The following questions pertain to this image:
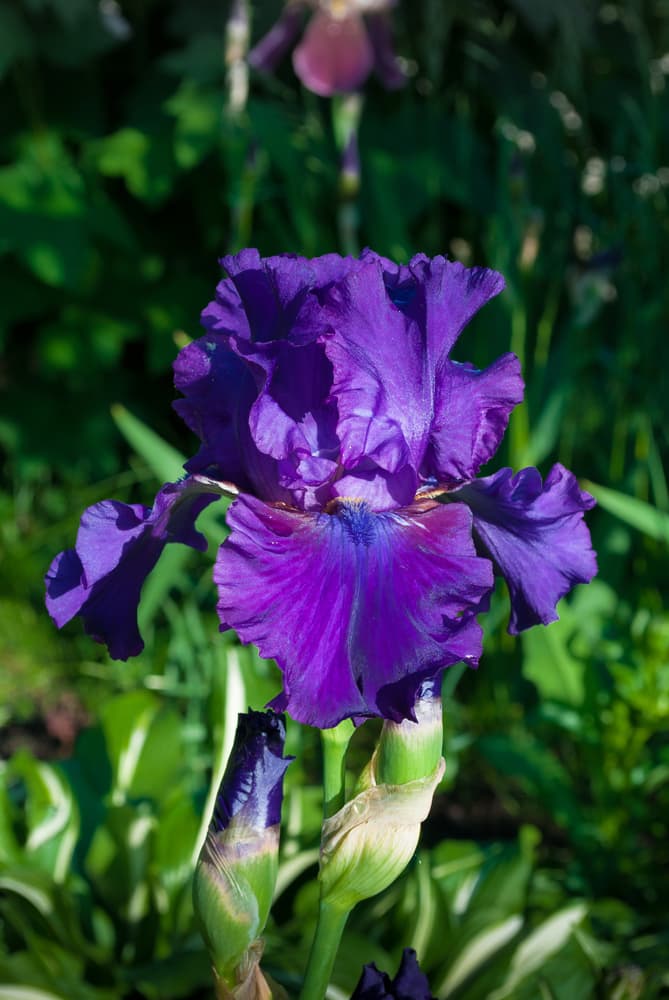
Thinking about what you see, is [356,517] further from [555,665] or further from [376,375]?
[555,665]

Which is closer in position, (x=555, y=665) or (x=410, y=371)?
(x=410, y=371)

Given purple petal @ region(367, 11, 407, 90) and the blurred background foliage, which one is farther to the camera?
purple petal @ region(367, 11, 407, 90)

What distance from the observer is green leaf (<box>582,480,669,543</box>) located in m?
1.61

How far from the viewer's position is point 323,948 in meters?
0.84

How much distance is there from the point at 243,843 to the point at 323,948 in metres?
0.12

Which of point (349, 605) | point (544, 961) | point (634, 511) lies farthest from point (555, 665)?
point (349, 605)

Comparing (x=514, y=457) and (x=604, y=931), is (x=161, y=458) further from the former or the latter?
(x=604, y=931)

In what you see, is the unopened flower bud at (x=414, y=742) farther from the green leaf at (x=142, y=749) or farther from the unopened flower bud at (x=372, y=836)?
the green leaf at (x=142, y=749)

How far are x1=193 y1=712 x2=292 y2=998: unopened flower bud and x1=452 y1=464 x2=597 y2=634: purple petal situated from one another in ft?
0.73

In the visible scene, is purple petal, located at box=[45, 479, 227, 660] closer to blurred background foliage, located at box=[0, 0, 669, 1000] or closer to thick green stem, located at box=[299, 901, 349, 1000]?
thick green stem, located at box=[299, 901, 349, 1000]

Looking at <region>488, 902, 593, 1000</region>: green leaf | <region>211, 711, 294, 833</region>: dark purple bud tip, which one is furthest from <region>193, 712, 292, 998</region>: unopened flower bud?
<region>488, 902, 593, 1000</region>: green leaf

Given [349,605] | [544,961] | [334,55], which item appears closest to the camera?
[349,605]

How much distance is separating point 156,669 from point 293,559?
1.60m

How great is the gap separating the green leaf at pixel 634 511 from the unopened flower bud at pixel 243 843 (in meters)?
0.93
